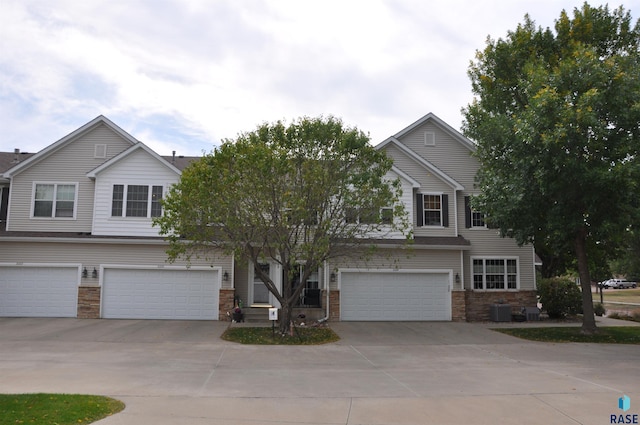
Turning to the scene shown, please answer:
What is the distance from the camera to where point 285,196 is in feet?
50.2

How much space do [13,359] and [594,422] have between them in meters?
12.1

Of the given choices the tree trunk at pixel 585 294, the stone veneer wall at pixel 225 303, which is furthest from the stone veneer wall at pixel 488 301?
the stone veneer wall at pixel 225 303

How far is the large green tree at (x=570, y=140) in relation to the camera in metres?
15.4

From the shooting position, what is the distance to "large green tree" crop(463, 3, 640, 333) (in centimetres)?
1535

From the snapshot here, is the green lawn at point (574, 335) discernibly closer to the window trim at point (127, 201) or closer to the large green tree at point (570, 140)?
the large green tree at point (570, 140)

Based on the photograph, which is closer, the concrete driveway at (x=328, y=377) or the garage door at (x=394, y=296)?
the concrete driveway at (x=328, y=377)

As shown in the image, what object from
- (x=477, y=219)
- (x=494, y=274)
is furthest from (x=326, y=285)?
(x=494, y=274)

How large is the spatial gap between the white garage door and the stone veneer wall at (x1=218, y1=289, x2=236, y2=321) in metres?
5.78

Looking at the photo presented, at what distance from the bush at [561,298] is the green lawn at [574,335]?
2.88 meters

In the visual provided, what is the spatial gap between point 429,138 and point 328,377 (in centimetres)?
1601

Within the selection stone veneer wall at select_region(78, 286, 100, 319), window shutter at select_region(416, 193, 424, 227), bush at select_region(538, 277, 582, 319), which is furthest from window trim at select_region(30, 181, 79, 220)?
bush at select_region(538, 277, 582, 319)

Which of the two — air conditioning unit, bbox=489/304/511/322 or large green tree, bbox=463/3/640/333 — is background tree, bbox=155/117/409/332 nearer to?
large green tree, bbox=463/3/640/333

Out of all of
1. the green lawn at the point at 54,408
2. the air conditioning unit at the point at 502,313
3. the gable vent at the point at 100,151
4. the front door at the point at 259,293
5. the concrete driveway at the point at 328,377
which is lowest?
the concrete driveway at the point at 328,377

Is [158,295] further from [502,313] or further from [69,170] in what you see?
[502,313]
